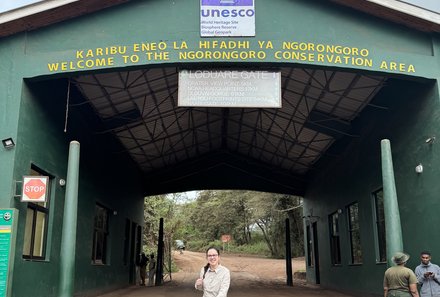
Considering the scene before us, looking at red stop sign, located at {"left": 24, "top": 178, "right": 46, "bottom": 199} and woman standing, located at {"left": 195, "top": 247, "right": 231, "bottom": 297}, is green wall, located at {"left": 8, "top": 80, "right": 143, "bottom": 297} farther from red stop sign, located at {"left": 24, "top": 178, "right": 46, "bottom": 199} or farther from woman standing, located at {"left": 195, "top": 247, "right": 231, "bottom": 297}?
woman standing, located at {"left": 195, "top": 247, "right": 231, "bottom": 297}

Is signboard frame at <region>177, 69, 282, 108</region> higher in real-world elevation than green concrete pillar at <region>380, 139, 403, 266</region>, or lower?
higher

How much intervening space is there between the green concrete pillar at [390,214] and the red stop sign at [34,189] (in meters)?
6.10

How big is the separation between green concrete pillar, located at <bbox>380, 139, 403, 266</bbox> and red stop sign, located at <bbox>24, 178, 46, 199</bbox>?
240 inches

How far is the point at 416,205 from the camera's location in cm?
984

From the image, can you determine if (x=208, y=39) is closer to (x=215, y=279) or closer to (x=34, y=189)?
(x=34, y=189)

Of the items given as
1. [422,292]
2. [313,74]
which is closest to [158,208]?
[313,74]

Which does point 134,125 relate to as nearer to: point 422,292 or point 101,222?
point 101,222

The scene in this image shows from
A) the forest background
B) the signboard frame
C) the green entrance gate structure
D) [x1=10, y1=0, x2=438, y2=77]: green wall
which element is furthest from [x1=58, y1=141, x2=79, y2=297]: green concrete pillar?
the forest background

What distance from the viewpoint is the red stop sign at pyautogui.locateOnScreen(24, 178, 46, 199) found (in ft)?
27.0

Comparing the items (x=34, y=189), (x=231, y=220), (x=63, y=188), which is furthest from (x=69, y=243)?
(x=231, y=220)

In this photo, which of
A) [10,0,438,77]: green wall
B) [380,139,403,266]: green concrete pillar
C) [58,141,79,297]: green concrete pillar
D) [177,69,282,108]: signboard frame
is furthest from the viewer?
[177,69,282,108]: signboard frame

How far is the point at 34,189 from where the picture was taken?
27.0ft

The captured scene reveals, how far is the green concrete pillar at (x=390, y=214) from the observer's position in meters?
8.09

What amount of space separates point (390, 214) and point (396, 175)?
296cm
